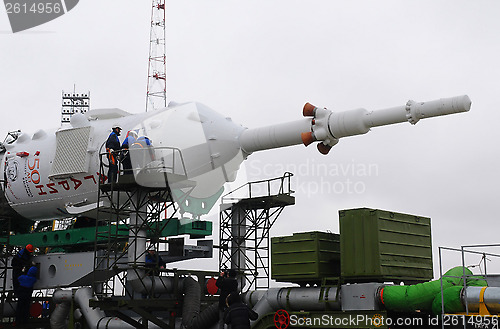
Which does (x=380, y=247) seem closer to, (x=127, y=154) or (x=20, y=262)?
(x=127, y=154)

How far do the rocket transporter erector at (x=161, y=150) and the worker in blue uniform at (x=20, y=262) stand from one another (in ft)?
4.09

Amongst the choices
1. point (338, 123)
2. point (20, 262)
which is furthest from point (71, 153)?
point (338, 123)

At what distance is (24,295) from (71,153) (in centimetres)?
474

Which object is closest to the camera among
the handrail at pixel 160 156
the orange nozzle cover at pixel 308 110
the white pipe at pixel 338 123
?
the white pipe at pixel 338 123

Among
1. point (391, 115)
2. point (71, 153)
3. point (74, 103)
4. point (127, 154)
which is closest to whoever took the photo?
→ point (391, 115)

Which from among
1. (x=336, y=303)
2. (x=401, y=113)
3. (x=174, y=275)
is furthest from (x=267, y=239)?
(x=401, y=113)

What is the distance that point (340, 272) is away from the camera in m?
13.8

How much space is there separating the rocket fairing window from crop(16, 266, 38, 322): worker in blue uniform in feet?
10.4

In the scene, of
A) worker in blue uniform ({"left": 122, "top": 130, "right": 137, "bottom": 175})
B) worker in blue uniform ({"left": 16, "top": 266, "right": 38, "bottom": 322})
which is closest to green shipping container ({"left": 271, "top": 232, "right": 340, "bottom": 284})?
worker in blue uniform ({"left": 122, "top": 130, "right": 137, "bottom": 175})

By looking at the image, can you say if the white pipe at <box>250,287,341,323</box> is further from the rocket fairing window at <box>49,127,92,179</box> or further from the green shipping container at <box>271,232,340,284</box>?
the rocket fairing window at <box>49,127,92,179</box>

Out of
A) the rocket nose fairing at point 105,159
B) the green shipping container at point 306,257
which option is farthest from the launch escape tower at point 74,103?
the green shipping container at point 306,257

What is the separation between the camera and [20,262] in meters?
18.0

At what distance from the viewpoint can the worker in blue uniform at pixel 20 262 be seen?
1798 cm

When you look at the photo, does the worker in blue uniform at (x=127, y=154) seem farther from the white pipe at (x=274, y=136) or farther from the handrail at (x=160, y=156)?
the white pipe at (x=274, y=136)
